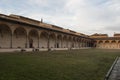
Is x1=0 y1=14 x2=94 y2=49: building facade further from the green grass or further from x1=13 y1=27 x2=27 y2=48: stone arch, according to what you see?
the green grass

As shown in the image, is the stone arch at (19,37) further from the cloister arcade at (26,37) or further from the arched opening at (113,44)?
the arched opening at (113,44)

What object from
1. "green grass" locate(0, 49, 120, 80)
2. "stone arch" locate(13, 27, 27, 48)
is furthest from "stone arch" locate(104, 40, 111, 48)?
"green grass" locate(0, 49, 120, 80)

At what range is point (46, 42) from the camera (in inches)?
1391

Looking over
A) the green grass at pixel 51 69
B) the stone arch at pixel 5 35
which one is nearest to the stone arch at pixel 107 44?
the stone arch at pixel 5 35

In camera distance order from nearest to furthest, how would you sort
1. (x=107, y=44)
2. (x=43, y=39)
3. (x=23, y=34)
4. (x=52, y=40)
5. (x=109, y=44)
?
(x=23, y=34) < (x=43, y=39) < (x=52, y=40) < (x=109, y=44) < (x=107, y=44)

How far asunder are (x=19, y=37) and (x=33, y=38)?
4083 mm

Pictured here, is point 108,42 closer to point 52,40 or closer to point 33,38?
point 52,40

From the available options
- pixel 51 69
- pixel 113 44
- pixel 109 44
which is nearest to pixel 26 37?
pixel 51 69

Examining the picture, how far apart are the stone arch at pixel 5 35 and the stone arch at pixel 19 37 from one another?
1472 mm

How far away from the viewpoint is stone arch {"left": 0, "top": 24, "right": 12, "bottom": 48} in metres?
23.4

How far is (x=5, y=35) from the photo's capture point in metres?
24.3

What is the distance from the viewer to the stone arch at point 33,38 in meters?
30.2

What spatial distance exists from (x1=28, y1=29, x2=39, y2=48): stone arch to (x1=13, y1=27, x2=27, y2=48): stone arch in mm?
1621

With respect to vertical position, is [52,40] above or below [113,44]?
above
